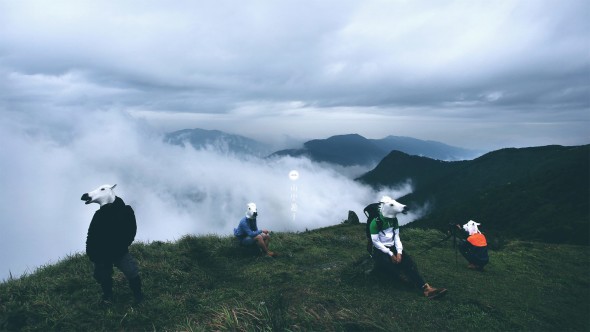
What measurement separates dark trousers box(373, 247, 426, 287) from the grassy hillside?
11.4 inches

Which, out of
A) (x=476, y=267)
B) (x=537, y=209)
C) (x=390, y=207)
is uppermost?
(x=390, y=207)

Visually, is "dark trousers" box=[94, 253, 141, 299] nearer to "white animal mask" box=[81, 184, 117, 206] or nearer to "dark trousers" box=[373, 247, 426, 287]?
"white animal mask" box=[81, 184, 117, 206]

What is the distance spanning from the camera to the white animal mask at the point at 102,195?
275 inches

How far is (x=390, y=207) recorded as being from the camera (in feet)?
26.3

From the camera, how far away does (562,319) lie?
695 cm

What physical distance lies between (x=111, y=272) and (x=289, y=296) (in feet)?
13.7

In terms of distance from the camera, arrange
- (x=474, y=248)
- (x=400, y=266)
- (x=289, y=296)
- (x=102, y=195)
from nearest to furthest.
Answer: (x=102, y=195) < (x=289, y=296) < (x=400, y=266) < (x=474, y=248)

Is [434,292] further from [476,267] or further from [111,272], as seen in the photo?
[111,272]

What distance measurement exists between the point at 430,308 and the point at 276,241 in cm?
708

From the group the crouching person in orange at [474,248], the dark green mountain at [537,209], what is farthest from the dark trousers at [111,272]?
the dark green mountain at [537,209]

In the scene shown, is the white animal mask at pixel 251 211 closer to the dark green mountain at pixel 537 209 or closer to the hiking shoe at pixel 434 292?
the hiking shoe at pixel 434 292

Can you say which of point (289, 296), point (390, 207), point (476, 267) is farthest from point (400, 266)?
point (476, 267)

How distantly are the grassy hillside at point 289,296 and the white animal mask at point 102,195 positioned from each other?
7.54 ft

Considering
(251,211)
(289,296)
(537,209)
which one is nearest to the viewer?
(289,296)
